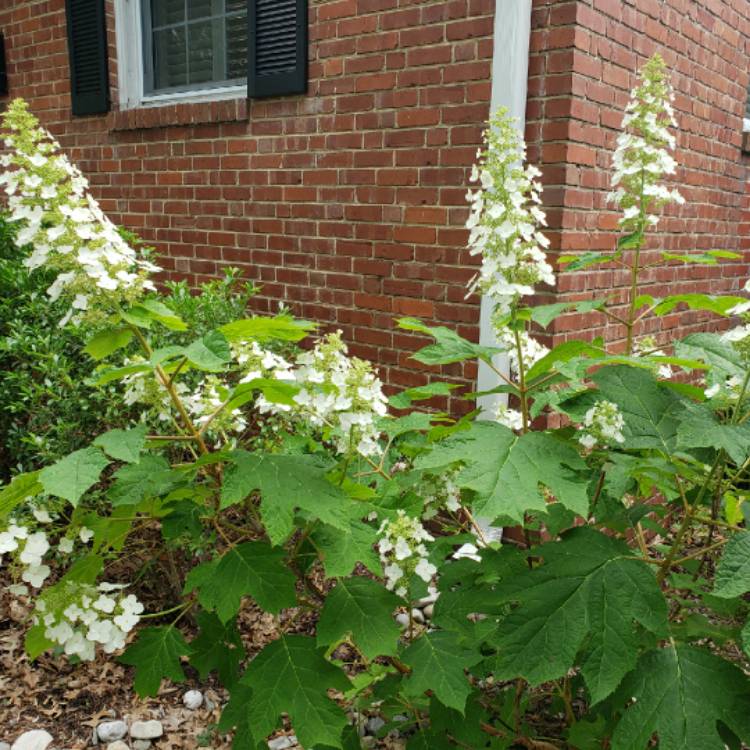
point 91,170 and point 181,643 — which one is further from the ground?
point 91,170

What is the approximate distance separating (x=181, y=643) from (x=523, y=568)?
2.30 feet

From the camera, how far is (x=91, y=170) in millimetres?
5000

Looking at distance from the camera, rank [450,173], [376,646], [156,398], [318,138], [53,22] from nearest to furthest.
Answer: [376,646], [156,398], [450,173], [318,138], [53,22]

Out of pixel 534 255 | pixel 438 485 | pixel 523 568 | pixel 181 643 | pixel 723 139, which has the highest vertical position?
pixel 723 139

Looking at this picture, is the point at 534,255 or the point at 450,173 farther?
the point at 450,173

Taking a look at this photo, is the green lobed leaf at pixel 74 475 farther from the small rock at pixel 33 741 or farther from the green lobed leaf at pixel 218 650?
the small rock at pixel 33 741

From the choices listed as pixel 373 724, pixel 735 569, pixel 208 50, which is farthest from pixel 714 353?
pixel 208 50

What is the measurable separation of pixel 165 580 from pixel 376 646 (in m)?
1.67

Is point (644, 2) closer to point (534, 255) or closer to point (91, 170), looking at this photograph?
point (534, 255)

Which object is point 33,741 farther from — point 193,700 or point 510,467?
point 510,467

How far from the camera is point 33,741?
2.13 metres

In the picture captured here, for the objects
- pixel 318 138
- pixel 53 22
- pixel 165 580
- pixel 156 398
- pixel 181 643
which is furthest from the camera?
pixel 53 22

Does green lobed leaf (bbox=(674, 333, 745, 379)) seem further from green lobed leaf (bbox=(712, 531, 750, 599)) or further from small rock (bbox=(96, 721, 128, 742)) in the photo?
small rock (bbox=(96, 721, 128, 742))

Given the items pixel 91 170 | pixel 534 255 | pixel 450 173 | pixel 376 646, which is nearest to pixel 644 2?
pixel 450 173
